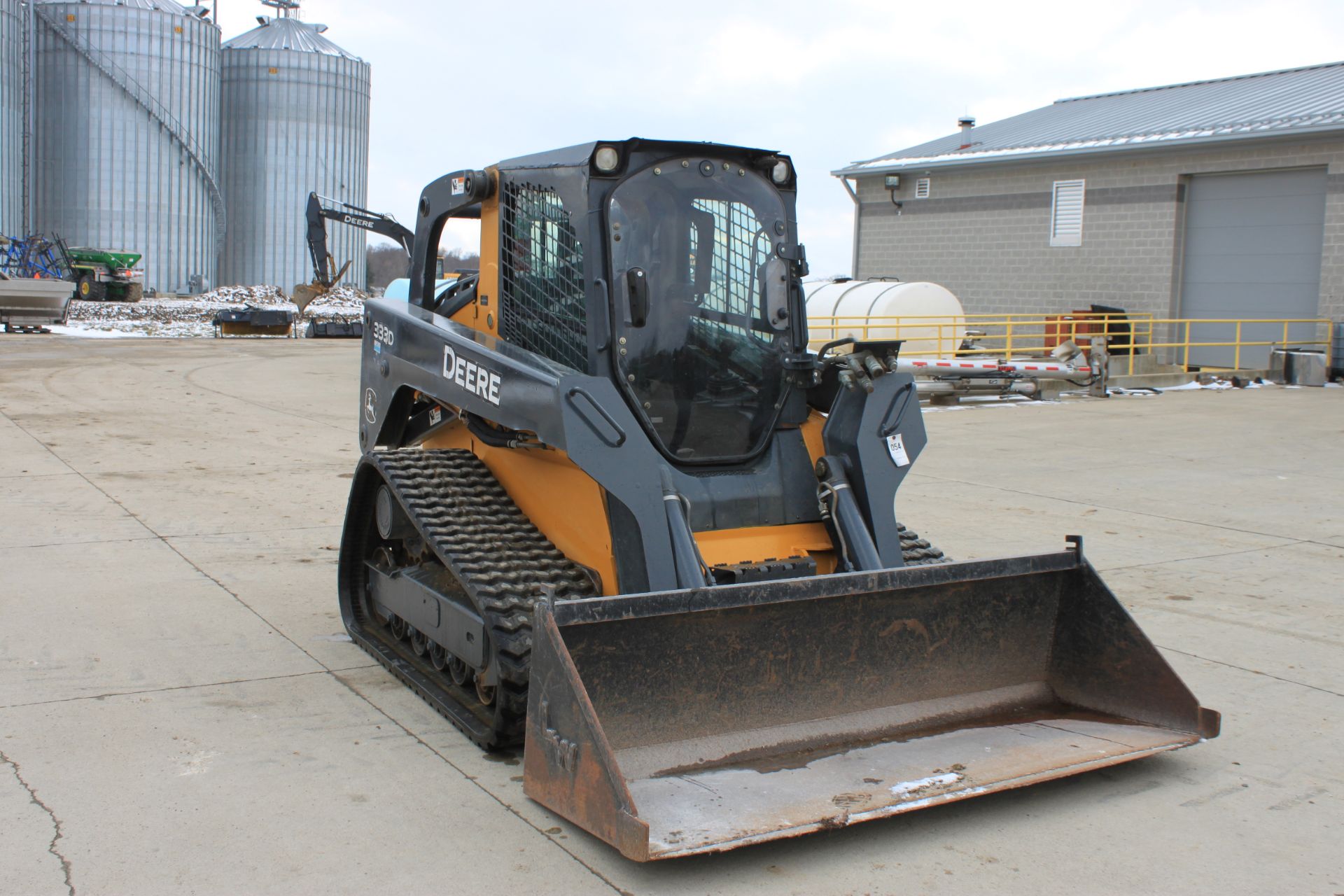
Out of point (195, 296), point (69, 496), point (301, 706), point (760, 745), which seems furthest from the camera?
point (195, 296)

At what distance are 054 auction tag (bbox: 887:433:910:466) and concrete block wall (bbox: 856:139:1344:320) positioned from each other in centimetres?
2123

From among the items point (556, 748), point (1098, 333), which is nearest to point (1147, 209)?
point (1098, 333)

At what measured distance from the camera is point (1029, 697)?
15.8 feet

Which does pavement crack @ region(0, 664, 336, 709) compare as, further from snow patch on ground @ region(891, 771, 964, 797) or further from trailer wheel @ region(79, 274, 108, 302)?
trailer wheel @ region(79, 274, 108, 302)

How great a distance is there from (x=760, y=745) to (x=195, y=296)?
1712 inches

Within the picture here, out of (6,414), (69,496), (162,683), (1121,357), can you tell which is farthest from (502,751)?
(1121,357)

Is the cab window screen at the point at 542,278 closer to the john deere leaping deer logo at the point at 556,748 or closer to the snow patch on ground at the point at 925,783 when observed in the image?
the john deere leaping deer logo at the point at 556,748

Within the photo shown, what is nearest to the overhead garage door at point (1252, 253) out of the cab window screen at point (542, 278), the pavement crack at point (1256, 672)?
the pavement crack at point (1256, 672)

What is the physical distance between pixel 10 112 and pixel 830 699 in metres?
43.5

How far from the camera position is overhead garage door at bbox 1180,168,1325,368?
23578 millimetres

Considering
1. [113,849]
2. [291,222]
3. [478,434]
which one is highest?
[291,222]

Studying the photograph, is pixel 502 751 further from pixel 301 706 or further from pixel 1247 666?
pixel 1247 666

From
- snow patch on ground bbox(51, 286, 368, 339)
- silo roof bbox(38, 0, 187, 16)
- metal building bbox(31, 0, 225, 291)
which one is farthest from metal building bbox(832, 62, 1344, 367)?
silo roof bbox(38, 0, 187, 16)

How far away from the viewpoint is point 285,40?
4631cm
